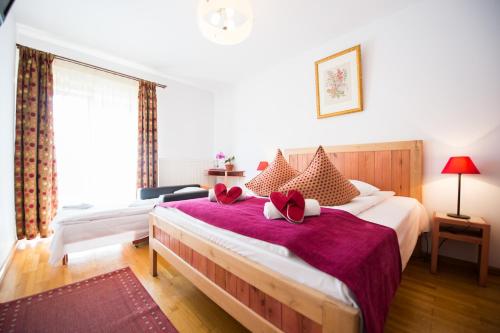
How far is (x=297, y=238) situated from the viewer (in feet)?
2.86

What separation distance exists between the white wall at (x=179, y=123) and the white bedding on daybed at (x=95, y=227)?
149 centimetres

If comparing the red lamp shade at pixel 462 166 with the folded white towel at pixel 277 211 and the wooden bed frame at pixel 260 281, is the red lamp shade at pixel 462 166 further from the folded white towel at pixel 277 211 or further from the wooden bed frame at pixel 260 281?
the folded white towel at pixel 277 211

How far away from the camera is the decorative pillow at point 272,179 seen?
6.51 feet

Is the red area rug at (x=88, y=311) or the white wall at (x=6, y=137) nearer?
Result: the red area rug at (x=88, y=311)

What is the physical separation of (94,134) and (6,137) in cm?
100

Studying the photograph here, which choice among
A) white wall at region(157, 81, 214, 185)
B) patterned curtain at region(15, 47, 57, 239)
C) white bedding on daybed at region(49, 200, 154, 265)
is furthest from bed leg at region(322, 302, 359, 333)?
white wall at region(157, 81, 214, 185)

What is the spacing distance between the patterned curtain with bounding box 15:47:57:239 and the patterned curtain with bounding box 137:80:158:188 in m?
1.05

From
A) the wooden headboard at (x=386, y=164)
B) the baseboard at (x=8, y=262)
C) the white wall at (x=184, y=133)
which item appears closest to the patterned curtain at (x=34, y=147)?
the baseboard at (x=8, y=262)

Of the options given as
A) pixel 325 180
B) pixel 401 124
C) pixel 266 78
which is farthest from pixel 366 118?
pixel 266 78

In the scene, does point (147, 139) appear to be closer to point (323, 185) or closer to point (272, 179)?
point (272, 179)

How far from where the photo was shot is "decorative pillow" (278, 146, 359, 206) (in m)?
1.57

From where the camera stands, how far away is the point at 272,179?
2.02 meters

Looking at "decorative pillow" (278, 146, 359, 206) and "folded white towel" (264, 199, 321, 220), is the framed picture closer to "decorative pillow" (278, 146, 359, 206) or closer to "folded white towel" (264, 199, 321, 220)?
→ "decorative pillow" (278, 146, 359, 206)

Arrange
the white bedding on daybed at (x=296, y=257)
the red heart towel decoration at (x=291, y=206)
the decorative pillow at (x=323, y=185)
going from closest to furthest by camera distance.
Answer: the white bedding on daybed at (x=296, y=257)
the red heart towel decoration at (x=291, y=206)
the decorative pillow at (x=323, y=185)
